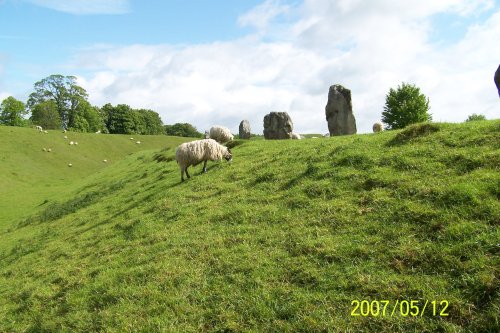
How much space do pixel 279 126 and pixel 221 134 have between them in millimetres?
5112

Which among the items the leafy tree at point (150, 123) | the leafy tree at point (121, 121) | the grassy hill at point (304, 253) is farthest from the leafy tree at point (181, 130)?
the grassy hill at point (304, 253)

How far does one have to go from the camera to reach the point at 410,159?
11.9m

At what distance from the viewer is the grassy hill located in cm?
677

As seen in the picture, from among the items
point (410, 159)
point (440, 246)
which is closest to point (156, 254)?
point (440, 246)

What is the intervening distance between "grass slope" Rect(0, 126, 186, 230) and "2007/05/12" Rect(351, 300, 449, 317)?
33980 mm

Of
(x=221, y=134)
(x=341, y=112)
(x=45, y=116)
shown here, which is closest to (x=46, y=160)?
(x=45, y=116)

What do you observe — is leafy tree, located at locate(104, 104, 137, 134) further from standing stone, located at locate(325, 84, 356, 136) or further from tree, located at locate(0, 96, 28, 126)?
standing stone, located at locate(325, 84, 356, 136)

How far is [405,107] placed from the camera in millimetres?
49688

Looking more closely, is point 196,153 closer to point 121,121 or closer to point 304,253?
point 304,253

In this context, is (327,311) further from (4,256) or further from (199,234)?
(4,256)

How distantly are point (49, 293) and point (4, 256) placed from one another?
9490 mm

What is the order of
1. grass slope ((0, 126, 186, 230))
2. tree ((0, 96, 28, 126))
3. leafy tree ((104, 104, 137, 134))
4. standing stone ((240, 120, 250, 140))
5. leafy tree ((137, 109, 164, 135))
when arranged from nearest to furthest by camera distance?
standing stone ((240, 120, 250, 140))
grass slope ((0, 126, 186, 230))
tree ((0, 96, 28, 126))
leafy tree ((104, 104, 137, 134))
leafy tree ((137, 109, 164, 135))

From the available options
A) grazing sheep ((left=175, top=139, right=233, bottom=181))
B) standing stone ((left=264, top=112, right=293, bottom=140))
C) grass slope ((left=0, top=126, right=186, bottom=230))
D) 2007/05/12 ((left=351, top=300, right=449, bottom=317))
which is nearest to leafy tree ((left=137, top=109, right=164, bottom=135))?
grass slope ((left=0, top=126, right=186, bottom=230))

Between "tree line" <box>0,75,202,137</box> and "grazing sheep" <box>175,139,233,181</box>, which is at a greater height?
"tree line" <box>0,75,202,137</box>
